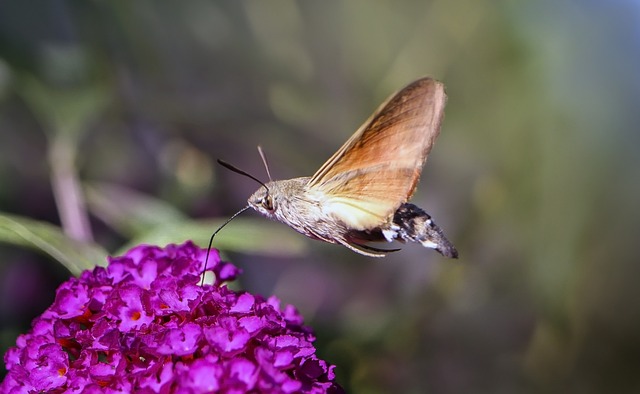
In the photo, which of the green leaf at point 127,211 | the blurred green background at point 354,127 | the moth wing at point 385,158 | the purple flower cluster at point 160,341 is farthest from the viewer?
the blurred green background at point 354,127

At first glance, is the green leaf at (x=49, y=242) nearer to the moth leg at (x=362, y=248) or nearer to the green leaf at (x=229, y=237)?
the green leaf at (x=229, y=237)

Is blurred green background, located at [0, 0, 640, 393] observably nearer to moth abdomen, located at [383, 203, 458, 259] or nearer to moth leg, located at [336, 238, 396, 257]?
moth leg, located at [336, 238, 396, 257]

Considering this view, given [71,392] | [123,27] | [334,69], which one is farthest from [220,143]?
[71,392]

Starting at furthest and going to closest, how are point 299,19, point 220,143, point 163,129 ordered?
point 299,19
point 220,143
point 163,129

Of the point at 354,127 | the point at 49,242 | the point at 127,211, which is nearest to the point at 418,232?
the point at 49,242

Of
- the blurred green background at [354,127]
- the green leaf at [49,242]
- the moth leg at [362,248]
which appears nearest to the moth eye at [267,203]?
the moth leg at [362,248]

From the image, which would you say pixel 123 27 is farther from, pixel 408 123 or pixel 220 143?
pixel 408 123

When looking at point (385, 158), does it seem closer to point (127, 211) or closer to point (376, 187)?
point (376, 187)
